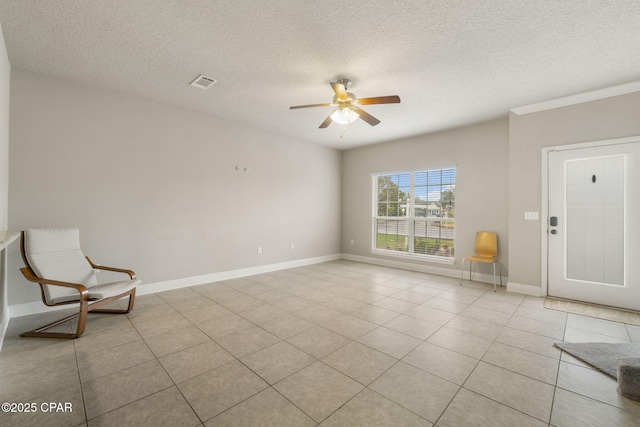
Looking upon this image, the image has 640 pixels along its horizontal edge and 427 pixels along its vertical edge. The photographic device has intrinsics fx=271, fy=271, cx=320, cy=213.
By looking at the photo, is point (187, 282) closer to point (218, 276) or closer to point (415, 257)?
point (218, 276)

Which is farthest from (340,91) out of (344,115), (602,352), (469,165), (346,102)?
(602,352)

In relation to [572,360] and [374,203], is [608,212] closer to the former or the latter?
[572,360]

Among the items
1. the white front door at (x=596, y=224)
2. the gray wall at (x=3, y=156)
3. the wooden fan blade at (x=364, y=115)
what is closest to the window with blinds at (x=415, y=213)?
the white front door at (x=596, y=224)

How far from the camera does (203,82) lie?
3.39 m

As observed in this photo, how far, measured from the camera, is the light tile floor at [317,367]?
1.63 metres

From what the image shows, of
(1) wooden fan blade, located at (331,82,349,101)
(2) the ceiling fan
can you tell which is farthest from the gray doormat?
(1) wooden fan blade, located at (331,82,349,101)

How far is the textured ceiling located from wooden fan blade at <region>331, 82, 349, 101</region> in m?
0.21

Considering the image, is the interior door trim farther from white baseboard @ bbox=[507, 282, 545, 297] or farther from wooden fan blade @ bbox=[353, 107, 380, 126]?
wooden fan blade @ bbox=[353, 107, 380, 126]

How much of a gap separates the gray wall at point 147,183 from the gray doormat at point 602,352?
4.52 m

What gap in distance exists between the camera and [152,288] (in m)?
3.99

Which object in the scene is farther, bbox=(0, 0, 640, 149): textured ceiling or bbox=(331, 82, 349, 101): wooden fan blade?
bbox=(331, 82, 349, 101): wooden fan blade

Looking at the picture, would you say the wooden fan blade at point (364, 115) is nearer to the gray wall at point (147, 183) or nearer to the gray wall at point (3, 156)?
the gray wall at point (147, 183)

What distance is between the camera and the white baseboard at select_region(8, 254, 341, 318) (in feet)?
10.2

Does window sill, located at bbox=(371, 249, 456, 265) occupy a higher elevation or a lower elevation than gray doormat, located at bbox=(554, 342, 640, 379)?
higher
